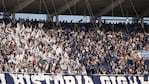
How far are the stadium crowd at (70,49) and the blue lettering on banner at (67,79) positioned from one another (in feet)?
3.55

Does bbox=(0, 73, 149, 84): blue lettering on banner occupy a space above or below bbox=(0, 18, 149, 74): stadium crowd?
below

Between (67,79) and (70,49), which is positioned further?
(70,49)

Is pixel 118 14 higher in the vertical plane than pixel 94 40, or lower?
higher

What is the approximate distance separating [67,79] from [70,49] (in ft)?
19.1

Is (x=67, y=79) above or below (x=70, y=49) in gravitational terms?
Result: below

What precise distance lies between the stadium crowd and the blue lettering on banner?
108 centimetres

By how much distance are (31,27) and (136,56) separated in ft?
22.6

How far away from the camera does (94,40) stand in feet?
110

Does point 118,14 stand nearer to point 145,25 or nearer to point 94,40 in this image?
point 145,25

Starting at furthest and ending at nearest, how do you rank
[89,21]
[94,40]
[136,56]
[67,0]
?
[89,21] < [67,0] < [94,40] < [136,56]

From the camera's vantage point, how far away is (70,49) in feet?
102

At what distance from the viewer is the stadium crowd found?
1067 inches

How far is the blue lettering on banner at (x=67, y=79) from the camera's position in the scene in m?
24.3

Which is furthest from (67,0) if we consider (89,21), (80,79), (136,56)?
(80,79)
